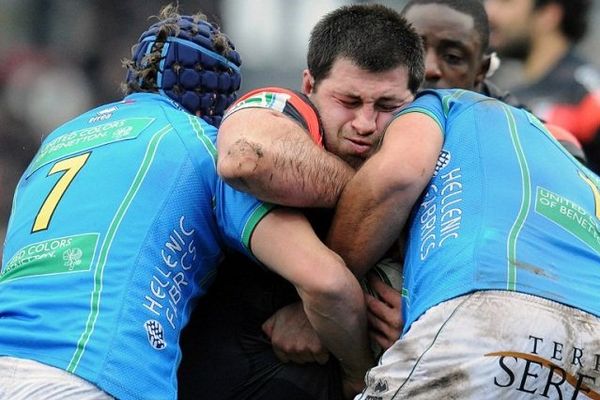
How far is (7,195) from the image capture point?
9.52 meters

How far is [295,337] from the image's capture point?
14.1 feet

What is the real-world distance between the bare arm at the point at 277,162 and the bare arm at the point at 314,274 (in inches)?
3.8

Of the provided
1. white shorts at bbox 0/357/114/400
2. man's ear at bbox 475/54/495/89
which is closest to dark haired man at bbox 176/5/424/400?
white shorts at bbox 0/357/114/400

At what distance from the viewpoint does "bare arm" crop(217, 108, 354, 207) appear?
384 centimetres

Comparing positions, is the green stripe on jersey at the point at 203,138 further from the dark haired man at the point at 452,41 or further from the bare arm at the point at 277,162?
the dark haired man at the point at 452,41

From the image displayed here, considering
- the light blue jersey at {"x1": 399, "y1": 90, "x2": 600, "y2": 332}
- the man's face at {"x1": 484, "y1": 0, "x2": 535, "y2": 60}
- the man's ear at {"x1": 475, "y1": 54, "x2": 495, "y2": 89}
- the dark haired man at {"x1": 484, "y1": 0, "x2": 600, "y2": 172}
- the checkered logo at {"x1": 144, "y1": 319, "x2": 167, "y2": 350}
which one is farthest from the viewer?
the man's face at {"x1": 484, "y1": 0, "x2": 535, "y2": 60}

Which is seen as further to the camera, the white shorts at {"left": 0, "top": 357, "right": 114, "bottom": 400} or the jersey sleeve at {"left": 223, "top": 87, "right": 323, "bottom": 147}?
the jersey sleeve at {"left": 223, "top": 87, "right": 323, "bottom": 147}

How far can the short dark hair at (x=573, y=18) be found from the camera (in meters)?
8.66

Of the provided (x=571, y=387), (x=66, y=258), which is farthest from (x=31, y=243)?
(x=571, y=387)

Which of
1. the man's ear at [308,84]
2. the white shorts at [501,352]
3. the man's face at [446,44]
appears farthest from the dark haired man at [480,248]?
the man's face at [446,44]

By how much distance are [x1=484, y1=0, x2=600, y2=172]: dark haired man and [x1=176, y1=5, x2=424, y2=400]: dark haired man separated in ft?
13.7

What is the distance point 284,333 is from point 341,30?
3.69ft

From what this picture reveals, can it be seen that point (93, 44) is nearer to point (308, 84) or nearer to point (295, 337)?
point (308, 84)

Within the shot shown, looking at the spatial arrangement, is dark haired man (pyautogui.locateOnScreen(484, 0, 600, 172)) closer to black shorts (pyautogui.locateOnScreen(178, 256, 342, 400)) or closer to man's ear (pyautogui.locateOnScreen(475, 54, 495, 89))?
man's ear (pyautogui.locateOnScreen(475, 54, 495, 89))
